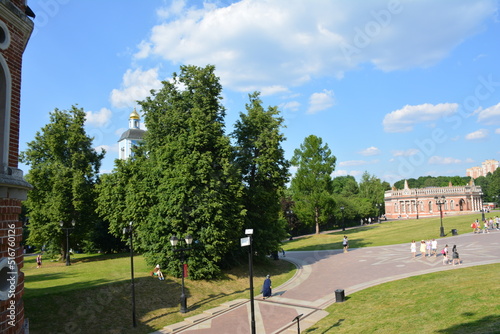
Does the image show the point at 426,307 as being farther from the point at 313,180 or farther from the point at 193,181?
the point at 313,180

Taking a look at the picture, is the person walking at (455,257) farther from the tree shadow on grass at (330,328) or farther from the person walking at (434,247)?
the tree shadow on grass at (330,328)

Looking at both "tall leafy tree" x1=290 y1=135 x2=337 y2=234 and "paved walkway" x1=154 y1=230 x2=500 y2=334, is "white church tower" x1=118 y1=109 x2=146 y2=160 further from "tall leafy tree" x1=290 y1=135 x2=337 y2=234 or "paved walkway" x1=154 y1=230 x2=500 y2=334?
"paved walkway" x1=154 y1=230 x2=500 y2=334

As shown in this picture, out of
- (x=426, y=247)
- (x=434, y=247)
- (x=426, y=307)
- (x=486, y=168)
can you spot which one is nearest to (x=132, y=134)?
(x=426, y=247)

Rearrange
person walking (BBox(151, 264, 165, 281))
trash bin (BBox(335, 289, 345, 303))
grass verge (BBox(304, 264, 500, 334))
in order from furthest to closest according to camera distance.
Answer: person walking (BBox(151, 264, 165, 281)) < trash bin (BBox(335, 289, 345, 303)) < grass verge (BBox(304, 264, 500, 334))

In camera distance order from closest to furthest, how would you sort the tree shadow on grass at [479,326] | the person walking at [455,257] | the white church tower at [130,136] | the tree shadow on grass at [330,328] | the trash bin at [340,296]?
the tree shadow on grass at [479,326], the tree shadow on grass at [330,328], the trash bin at [340,296], the person walking at [455,257], the white church tower at [130,136]

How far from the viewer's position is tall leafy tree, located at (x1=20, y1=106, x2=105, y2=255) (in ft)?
106

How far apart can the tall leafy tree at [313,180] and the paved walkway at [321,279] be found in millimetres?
13996

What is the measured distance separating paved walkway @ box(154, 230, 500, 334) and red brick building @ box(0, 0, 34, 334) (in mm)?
11866

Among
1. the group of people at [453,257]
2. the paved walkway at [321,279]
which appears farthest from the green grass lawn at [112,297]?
the group of people at [453,257]

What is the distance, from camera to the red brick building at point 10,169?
5613 millimetres

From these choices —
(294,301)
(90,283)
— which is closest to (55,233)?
(90,283)

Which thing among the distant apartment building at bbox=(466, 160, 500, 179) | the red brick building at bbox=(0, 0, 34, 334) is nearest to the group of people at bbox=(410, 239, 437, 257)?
the red brick building at bbox=(0, 0, 34, 334)

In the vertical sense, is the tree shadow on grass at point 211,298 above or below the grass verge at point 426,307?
below

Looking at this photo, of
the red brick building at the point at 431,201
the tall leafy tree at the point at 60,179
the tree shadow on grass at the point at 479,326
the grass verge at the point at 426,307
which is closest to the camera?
the tree shadow on grass at the point at 479,326
